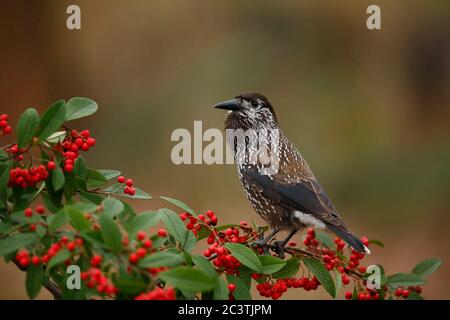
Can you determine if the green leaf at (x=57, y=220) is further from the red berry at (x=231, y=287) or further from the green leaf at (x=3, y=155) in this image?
the red berry at (x=231, y=287)

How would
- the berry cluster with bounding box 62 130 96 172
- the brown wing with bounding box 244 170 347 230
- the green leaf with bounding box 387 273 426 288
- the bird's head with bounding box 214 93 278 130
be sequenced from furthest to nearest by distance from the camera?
the bird's head with bounding box 214 93 278 130, the brown wing with bounding box 244 170 347 230, the green leaf with bounding box 387 273 426 288, the berry cluster with bounding box 62 130 96 172

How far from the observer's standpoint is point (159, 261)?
182 cm

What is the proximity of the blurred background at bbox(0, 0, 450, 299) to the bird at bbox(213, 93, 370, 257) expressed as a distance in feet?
8.03

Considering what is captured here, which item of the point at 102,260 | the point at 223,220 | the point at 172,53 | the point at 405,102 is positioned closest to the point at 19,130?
the point at 102,260

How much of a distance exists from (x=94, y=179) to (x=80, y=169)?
59 millimetres

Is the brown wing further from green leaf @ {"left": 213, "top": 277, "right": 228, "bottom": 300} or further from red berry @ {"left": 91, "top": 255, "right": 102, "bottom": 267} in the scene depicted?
red berry @ {"left": 91, "top": 255, "right": 102, "bottom": 267}

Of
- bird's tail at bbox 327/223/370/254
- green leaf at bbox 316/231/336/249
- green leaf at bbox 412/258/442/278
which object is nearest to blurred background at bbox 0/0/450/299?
bird's tail at bbox 327/223/370/254

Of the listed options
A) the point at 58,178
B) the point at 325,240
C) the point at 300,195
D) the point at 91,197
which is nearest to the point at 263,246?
the point at 325,240

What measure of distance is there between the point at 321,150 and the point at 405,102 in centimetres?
95

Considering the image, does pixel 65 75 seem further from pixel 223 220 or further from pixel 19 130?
pixel 19 130

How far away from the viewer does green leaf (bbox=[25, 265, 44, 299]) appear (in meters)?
1.95

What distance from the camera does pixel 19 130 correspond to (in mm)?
2119

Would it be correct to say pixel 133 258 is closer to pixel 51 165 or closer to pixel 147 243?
pixel 147 243

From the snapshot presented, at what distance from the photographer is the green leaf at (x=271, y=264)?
2.35 meters
